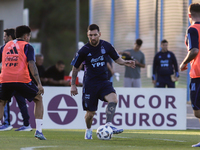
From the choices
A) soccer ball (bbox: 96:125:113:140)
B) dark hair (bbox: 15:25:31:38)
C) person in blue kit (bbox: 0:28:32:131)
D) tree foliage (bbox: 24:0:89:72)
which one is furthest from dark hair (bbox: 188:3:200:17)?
tree foliage (bbox: 24:0:89:72)

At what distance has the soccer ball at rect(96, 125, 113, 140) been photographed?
25.7 ft

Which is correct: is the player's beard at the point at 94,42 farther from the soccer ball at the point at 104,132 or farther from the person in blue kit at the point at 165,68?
the person in blue kit at the point at 165,68

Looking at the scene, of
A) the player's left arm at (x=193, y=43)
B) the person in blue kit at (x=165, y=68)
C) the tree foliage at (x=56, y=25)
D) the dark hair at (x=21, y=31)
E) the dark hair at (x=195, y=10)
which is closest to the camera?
the player's left arm at (x=193, y=43)

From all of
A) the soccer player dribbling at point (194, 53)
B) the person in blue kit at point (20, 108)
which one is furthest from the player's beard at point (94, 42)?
the person in blue kit at point (20, 108)

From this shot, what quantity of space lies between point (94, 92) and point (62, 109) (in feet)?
11.8

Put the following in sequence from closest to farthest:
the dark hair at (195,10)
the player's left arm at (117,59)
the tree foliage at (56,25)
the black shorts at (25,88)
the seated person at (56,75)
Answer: the dark hair at (195,10) < the black shorts at (25,88) < the player's left arm at (117,59) < the seated person at (56,75) < the tree foliage at (56,25)

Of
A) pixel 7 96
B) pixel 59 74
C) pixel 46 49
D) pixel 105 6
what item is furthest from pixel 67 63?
pixel 7 96

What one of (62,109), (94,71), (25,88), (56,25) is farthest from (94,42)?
(56,25)

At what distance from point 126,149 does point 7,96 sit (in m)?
2.54

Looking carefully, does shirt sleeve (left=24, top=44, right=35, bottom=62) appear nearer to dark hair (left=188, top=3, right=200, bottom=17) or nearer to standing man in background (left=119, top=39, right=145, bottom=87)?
dark hair (left=188, top=3, right=200, bottom=17)

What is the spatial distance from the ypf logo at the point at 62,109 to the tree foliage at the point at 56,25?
49067mm

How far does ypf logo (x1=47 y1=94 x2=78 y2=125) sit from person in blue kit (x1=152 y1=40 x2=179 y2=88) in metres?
3.46

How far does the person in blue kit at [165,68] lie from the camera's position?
45.6 feet

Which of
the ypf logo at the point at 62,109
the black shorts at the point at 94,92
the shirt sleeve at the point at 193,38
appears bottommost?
the ypf logo at the point at 62,109
